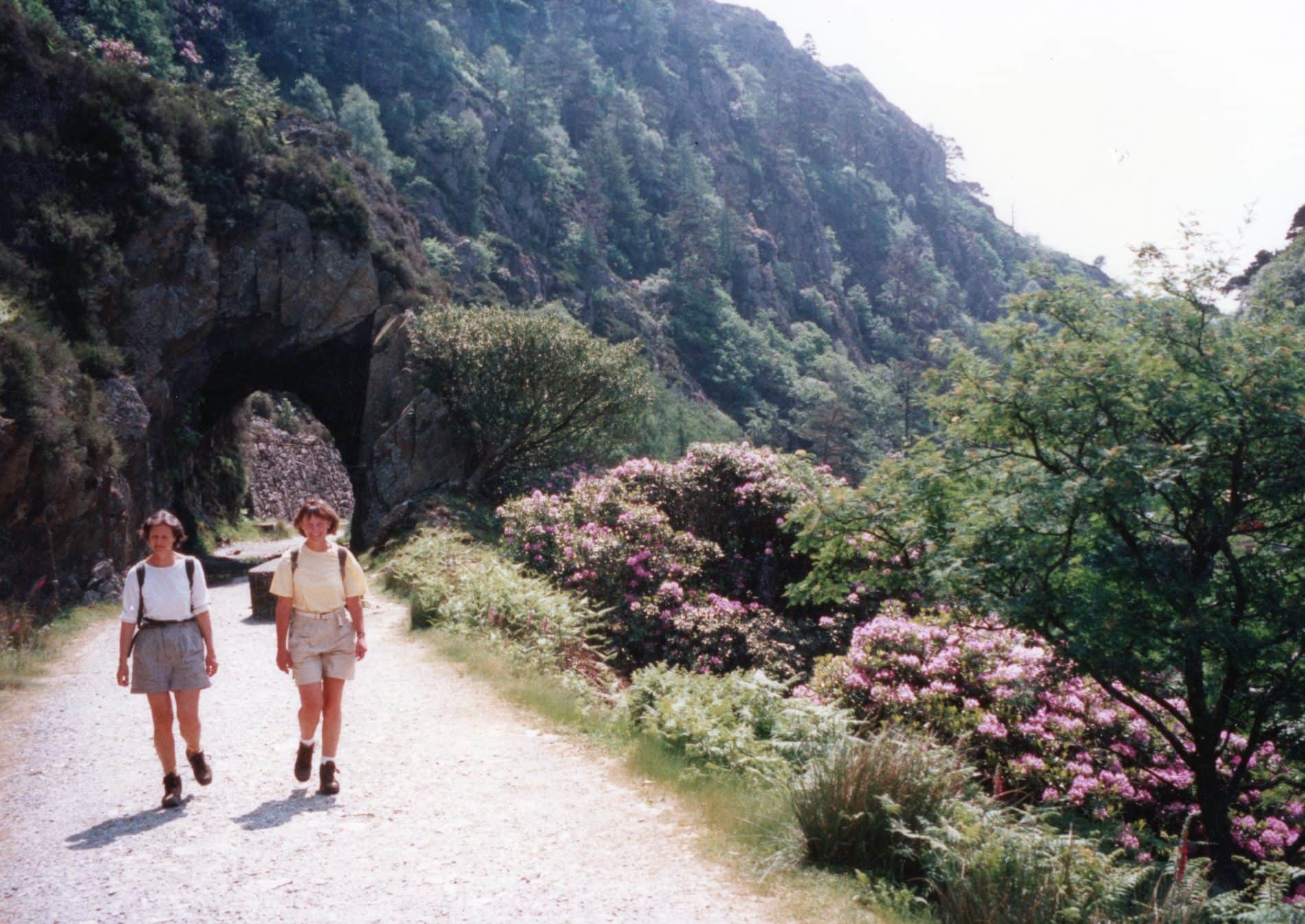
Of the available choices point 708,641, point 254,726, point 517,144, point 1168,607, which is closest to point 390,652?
point 254,726

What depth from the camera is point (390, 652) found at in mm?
9516

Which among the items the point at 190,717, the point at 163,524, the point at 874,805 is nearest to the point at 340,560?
the point at 163,524

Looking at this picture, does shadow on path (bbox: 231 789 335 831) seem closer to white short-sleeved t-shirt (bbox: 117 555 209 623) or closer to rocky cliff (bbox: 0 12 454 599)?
white short-sleeved t-shirt (bbox: 117 555 209 623)

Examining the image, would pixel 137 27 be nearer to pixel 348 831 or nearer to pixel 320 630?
pixel 320 630

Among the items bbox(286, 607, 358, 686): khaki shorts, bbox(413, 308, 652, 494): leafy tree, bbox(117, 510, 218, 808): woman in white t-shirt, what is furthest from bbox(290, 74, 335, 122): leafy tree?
bbox(286, 607, 358, 686): khaki shorts

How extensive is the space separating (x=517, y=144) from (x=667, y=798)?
71654 millimetres

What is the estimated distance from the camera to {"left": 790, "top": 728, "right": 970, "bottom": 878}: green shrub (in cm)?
415

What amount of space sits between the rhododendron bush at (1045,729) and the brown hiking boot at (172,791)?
4482 millimetres

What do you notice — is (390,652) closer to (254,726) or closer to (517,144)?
(254,726)

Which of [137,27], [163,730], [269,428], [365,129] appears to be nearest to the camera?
[163,730]

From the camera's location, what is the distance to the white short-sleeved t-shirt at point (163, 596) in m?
4.59

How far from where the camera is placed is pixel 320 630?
15.9 ft

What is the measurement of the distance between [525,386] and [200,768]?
16.1 m

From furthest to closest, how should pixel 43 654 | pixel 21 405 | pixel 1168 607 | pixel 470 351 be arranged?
pixel 470 351, pixel 21 405, pixel 43 654, pixel 1168 607
